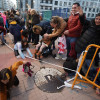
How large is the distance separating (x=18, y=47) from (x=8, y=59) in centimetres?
64

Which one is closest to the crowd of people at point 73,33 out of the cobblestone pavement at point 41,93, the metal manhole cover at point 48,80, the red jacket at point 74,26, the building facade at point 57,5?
the red jacket at point 74,26

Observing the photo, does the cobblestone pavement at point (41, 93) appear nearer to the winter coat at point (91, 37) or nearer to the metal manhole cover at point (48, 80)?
the metal manhole cover at point (48, 80)

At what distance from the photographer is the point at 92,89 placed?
2471mm

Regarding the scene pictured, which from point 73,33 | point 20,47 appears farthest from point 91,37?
point 20,47

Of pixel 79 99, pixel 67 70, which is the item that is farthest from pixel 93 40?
pixel 79 99

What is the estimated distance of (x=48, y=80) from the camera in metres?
2.74

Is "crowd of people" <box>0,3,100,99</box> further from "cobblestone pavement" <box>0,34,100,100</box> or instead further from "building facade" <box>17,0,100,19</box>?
"building facade" <box>17,0,100,19</box>

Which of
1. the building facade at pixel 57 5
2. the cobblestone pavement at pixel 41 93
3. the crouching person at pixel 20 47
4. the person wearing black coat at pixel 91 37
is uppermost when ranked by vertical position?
the building facade at pixel 57 5

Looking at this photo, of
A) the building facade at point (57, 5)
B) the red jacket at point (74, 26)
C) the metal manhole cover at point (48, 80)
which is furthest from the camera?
the building facade at point (57, 5)

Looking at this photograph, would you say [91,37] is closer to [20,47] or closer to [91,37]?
[91,37]

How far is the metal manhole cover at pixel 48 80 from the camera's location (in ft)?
8.05

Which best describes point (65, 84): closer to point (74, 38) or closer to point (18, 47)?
point (74, 38)

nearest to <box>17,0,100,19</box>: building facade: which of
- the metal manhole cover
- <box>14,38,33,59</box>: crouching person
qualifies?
<box>14,38,33,59</box>: crouching person

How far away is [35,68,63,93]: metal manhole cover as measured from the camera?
2.45 meters
